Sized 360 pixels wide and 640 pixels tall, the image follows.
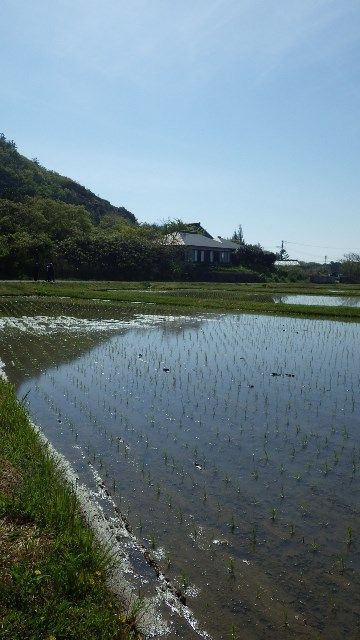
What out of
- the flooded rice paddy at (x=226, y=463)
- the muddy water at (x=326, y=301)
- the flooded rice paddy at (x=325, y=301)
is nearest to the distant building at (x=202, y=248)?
the flooded rice paddy at (x=325, y=301)

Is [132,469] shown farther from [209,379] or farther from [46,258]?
[46,258]

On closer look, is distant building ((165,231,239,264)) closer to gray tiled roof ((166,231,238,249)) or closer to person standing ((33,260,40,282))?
gray tiled roof ((166,231,238,249))

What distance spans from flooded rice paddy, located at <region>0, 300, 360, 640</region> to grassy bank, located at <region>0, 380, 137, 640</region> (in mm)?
517

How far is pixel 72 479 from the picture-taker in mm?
5797

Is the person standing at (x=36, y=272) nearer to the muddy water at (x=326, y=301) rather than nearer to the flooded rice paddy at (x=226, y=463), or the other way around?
the muddy water at (x=326, y=301)

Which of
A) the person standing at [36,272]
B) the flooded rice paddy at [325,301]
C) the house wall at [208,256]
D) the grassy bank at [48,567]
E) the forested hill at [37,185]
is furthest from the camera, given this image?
the forested hill at [37,185]

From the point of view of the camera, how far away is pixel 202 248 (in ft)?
183

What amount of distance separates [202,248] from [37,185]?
2392cm

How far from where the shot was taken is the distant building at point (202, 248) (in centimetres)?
5375

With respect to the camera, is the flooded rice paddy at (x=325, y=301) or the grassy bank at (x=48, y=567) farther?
the flooded rice paddy at (x=325, y=301)

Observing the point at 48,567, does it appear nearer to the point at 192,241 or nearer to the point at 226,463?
the point at 226,463

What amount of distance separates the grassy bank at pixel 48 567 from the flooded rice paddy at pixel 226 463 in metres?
0.52

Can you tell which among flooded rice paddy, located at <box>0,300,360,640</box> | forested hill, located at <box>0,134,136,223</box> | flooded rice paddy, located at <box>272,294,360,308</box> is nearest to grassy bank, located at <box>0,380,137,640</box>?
flooded rice paddy, located at <box>0,300,360,640</box>

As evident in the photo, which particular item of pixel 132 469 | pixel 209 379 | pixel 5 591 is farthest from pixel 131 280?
pixel 5 591
